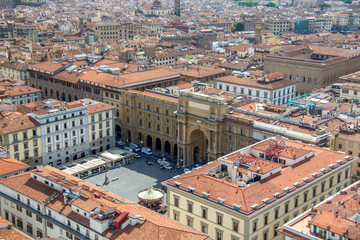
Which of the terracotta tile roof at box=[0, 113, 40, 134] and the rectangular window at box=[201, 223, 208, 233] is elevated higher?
the terracotta tile roof at box=[0, 113, 40, 134]

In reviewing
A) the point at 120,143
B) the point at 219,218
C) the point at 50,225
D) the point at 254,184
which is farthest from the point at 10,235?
the point at 120,143

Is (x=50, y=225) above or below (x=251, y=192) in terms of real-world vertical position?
below

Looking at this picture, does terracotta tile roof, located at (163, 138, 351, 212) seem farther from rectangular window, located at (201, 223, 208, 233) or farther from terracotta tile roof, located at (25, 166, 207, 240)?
terracotta tile roof, located at (25, 166, 207, 240)

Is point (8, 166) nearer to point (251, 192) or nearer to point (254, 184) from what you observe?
point (254, 184)

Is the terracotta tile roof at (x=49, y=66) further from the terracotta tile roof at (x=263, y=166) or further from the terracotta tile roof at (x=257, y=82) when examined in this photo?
the terracotta tile roof at (x=263, y=166)

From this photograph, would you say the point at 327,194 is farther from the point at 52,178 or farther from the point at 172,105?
the point at 172,105

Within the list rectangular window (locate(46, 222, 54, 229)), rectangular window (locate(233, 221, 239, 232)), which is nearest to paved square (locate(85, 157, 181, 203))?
rectangular window (locate(46, 222, 54, 229))
